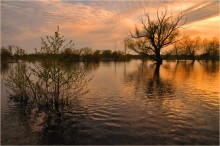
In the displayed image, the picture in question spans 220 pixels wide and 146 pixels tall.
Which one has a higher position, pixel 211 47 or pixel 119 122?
pixel 211 47

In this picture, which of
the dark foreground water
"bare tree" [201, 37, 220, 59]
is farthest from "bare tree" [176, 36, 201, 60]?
the dark foreground water

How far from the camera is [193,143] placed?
8914 millimetres

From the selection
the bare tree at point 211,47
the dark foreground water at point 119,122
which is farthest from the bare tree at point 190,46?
the dark foreground water at point 119,122

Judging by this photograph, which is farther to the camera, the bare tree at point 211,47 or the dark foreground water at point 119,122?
the bare tree at point 211,47

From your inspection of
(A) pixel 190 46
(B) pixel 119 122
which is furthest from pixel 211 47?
(B) pixel 119 122

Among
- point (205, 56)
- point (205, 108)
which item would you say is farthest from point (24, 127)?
point (205, 56)

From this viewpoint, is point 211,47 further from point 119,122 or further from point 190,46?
point 119,122

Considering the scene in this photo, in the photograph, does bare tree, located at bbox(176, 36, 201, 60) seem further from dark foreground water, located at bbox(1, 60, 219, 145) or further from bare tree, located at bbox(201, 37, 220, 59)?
dark foreground water, located at bbox(1, 60, 219, 145)

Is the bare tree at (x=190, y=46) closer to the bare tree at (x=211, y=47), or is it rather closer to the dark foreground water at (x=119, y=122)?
the bare tree at (x=211, y=47)

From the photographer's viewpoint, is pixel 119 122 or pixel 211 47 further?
pixel 211 47

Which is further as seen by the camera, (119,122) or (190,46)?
(190,46)

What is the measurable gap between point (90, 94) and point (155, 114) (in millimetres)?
7070

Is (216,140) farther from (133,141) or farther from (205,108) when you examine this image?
(205,108)

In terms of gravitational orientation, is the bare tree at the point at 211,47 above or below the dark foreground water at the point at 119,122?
above
